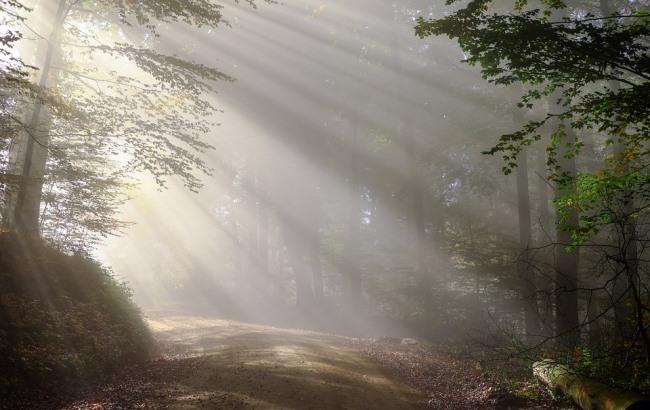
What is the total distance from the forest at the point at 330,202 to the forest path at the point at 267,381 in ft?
0.28

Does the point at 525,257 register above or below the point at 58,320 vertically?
above

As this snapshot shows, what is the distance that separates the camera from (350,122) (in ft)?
92.3

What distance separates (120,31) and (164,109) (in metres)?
7.18

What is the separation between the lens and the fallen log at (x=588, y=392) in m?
6.62

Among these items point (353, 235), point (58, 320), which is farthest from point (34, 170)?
point (353, 235)

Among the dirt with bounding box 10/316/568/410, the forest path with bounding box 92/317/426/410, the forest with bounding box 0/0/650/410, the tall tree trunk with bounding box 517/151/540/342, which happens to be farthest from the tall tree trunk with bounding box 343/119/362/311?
the forest path with bounding box 92/317/426/410

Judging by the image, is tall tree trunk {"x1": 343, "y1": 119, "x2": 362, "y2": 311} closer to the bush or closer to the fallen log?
the bush

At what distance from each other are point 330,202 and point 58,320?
24.0 meters

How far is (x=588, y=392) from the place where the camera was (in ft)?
24.8

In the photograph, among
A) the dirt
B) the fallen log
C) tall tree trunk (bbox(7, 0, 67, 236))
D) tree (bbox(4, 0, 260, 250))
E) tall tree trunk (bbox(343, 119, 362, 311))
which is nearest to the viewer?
the fallen log

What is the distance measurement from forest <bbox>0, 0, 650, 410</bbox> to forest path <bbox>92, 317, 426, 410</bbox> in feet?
0.28

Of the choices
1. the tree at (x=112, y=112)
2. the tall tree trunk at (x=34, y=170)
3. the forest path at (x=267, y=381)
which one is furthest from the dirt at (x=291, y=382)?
the tall tree trunk at (x=34, y=170)

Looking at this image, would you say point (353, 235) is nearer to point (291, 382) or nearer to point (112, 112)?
point (112, 112)

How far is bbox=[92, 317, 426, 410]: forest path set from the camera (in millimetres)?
7977
